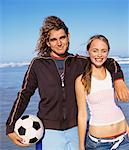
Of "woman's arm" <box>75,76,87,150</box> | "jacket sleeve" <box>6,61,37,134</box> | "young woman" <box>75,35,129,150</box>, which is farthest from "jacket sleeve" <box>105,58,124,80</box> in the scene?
"jacket sleeve" <box>6,61,37,134</box>

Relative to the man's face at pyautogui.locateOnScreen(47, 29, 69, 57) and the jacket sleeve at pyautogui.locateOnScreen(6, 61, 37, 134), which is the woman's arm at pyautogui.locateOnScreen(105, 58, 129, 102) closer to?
the man's face at pyautogui.locateOnScreen(47, 29, 69, 57)

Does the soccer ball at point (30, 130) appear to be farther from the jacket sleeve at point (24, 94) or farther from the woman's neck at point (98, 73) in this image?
the woman's neck at point (98, 73)

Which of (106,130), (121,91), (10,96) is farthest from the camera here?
(10,96)

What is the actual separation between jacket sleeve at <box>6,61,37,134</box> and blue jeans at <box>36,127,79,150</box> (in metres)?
0.23

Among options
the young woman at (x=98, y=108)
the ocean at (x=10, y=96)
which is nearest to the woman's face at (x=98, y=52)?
the young woman at (x=98, y=108)

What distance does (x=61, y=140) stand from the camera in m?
2.58

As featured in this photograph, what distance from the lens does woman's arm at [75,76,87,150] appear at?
247 cm

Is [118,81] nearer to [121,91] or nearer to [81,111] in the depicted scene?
[121,91]

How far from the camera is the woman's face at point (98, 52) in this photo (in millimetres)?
2486

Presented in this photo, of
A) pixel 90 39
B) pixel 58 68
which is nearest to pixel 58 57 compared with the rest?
pixel 58 68

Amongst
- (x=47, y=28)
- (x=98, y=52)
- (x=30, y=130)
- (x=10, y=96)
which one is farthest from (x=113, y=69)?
(x=10, y=96)

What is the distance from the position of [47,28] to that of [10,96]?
5258 millimetres

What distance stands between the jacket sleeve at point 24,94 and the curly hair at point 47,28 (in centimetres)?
14

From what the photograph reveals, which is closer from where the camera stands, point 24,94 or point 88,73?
point 88,73
